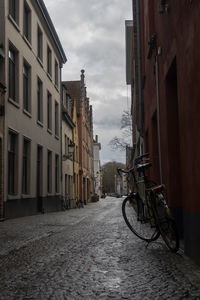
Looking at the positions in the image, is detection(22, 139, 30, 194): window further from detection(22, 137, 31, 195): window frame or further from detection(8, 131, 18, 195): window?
detection(8, 131, 18, 195): window

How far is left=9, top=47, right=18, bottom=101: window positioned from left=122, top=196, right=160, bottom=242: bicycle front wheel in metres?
9.62

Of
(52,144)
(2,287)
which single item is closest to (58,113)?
(52,144)

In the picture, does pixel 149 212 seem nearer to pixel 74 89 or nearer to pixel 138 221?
pixel 138 221

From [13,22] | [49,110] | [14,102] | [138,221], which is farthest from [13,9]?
[138,221]

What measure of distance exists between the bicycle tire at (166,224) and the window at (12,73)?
10.6 meters

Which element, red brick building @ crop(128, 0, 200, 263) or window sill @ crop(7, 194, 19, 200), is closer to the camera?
red brick building @ crop(128, 0, 200, 263)

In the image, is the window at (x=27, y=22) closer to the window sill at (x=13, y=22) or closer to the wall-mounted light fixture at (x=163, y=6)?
the window sill at (x=13, y=22)

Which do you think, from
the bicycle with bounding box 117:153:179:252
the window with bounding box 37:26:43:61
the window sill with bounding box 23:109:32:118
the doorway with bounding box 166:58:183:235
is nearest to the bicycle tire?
the bicycle with bounding box 117:153:179:252

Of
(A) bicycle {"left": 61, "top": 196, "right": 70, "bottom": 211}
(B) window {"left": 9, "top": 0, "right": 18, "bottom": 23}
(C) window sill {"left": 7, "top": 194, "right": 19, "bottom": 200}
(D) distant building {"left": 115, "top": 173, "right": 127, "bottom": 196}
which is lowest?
(A) bicycle {"left": 61, "top": 196, "right": 70, "bottom": 211}

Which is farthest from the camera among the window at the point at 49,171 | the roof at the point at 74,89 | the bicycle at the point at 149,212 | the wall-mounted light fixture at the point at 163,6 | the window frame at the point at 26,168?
the roof at the point at 74,89

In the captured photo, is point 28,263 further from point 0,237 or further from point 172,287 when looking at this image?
point 0,237

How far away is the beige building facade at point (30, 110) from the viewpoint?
15.1m

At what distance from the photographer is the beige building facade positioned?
49.6ft

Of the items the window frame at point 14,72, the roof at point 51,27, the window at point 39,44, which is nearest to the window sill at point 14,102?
the window frame at point 14,72
